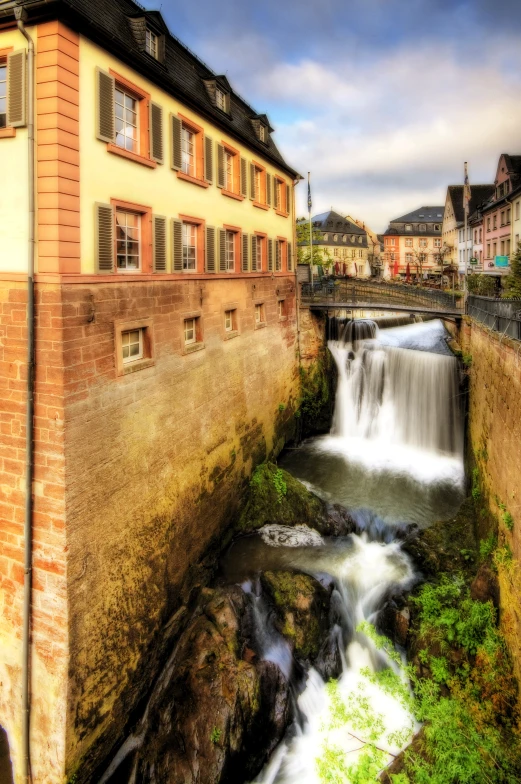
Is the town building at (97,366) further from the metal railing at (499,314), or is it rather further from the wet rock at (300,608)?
the metal railing at (499,314)

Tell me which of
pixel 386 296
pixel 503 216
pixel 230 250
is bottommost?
pixel 386 296

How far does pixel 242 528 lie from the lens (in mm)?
14898

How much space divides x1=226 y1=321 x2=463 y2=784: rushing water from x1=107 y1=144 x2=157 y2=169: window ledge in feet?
32.0

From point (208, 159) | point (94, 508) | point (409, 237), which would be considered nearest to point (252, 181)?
point (208, 159)

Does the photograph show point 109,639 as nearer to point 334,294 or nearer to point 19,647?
point 19,647

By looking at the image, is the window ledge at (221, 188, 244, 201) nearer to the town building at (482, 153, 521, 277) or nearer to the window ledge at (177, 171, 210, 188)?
the window ledge at (177, 171, 210, 188)

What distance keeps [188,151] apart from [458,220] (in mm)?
51048

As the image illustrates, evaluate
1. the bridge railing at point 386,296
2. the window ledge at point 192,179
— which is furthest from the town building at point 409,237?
Answer: the window ledge at point 192,179

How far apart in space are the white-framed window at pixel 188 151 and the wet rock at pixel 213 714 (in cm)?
1072

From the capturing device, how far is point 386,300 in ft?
77.2

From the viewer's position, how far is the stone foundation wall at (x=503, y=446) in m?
9.00

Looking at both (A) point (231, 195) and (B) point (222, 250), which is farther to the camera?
(A) point (231, 195)

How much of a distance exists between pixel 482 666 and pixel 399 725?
196cm

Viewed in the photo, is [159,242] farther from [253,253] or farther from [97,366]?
[253,253]
